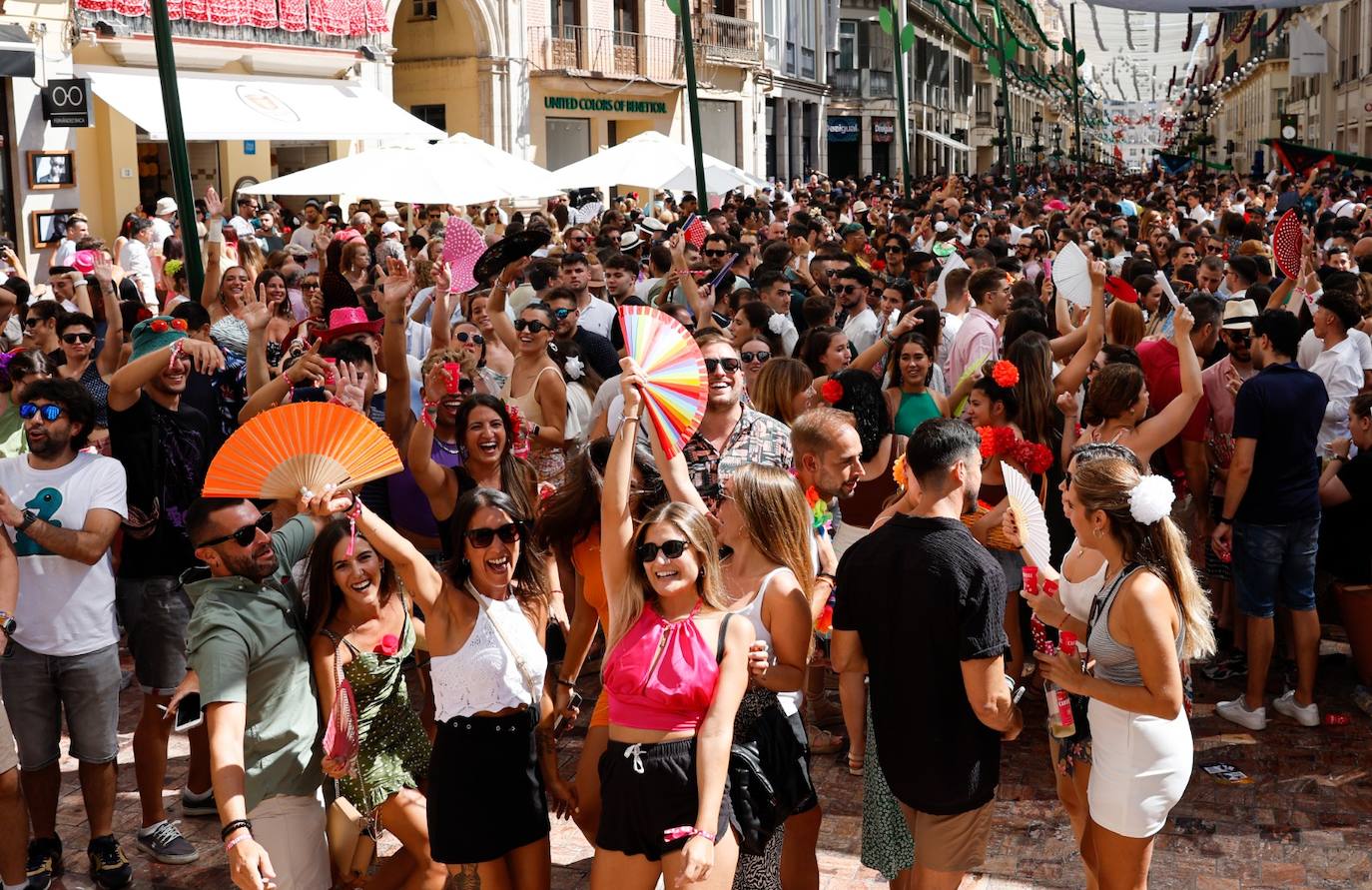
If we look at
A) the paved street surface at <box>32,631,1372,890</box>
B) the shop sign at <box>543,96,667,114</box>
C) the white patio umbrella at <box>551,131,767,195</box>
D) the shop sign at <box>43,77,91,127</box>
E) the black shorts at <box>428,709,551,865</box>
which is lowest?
the paved street surface at <box>32,631,1372,890</box>

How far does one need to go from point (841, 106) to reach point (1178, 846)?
56.6m

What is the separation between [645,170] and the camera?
17062 mm

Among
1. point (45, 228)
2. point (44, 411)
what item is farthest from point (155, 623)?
point (45, 228)

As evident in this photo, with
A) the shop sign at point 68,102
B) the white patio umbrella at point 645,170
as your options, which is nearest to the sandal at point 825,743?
the white patio umbrella at point 645,170

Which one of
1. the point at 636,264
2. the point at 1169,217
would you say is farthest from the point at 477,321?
the point at 1169,217

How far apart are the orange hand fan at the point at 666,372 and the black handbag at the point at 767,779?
102 centimetres

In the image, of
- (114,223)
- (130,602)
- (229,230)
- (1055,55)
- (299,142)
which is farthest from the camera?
(1055,55)

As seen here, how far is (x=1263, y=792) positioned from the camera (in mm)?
5805

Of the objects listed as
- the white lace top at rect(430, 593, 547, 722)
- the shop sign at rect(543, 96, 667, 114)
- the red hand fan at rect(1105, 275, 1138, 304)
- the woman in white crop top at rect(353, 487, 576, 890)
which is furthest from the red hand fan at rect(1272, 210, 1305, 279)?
the shop sign at rect(543, 96, 667, 114)

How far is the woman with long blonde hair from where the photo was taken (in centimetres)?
399

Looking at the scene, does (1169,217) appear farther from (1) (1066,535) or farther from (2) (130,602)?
(2) (130,602)

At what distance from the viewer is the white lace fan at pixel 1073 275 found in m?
8.04

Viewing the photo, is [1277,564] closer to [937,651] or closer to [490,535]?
[937,651]

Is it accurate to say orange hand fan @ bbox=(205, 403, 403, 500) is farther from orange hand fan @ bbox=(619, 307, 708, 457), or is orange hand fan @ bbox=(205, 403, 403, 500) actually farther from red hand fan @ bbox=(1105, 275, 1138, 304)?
red hand fan @ bbox=(1105, 275, 1138, 304)
